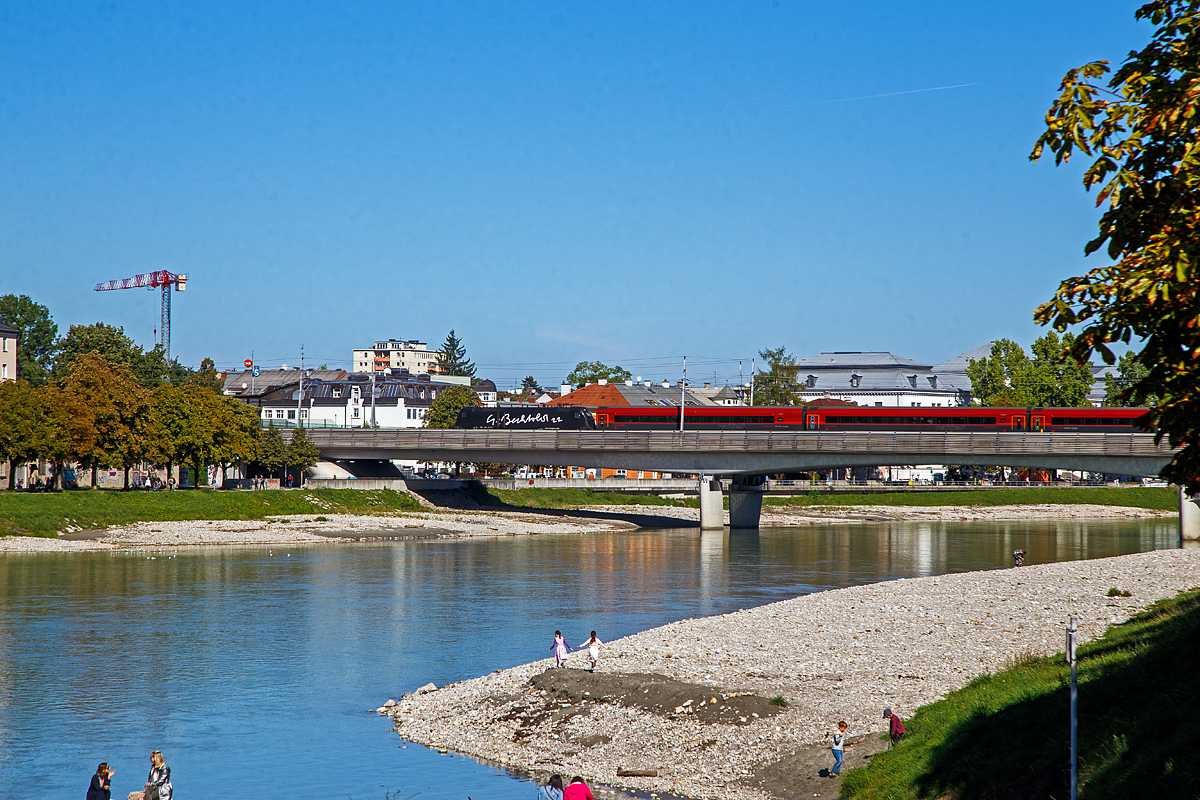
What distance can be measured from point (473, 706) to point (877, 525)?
7994 centimetres

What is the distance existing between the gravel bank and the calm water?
1565 millimetres

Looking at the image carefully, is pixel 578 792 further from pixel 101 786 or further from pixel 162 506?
pixel 162 506

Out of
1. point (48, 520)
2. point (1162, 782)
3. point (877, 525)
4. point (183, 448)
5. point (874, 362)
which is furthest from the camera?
point (874, 362)

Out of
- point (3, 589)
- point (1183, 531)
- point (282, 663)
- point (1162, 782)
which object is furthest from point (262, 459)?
point (1162, 782)

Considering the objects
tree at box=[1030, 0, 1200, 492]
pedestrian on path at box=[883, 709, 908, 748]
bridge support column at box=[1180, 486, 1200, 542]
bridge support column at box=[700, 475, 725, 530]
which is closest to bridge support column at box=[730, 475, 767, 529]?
bridge support column at box=[700, 475, 725, 530]

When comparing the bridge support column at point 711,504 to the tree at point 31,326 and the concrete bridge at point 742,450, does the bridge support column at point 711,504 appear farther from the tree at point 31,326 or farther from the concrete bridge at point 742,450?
the tree at point 31,326

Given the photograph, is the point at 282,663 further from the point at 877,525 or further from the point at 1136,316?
the point at 877,525

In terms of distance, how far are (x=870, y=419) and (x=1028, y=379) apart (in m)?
52.0

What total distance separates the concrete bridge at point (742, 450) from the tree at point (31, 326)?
266ft

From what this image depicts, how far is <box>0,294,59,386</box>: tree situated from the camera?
518 ft

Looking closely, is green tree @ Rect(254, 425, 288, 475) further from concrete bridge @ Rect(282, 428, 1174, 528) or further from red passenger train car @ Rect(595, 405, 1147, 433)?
red passenger train car @ Rect(595, 405, 1147, 433)

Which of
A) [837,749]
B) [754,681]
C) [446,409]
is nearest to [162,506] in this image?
[446,409]

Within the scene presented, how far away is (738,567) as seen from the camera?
61219 millimetres

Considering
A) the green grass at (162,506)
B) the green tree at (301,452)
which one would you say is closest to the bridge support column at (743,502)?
the green grass at (162,506)
